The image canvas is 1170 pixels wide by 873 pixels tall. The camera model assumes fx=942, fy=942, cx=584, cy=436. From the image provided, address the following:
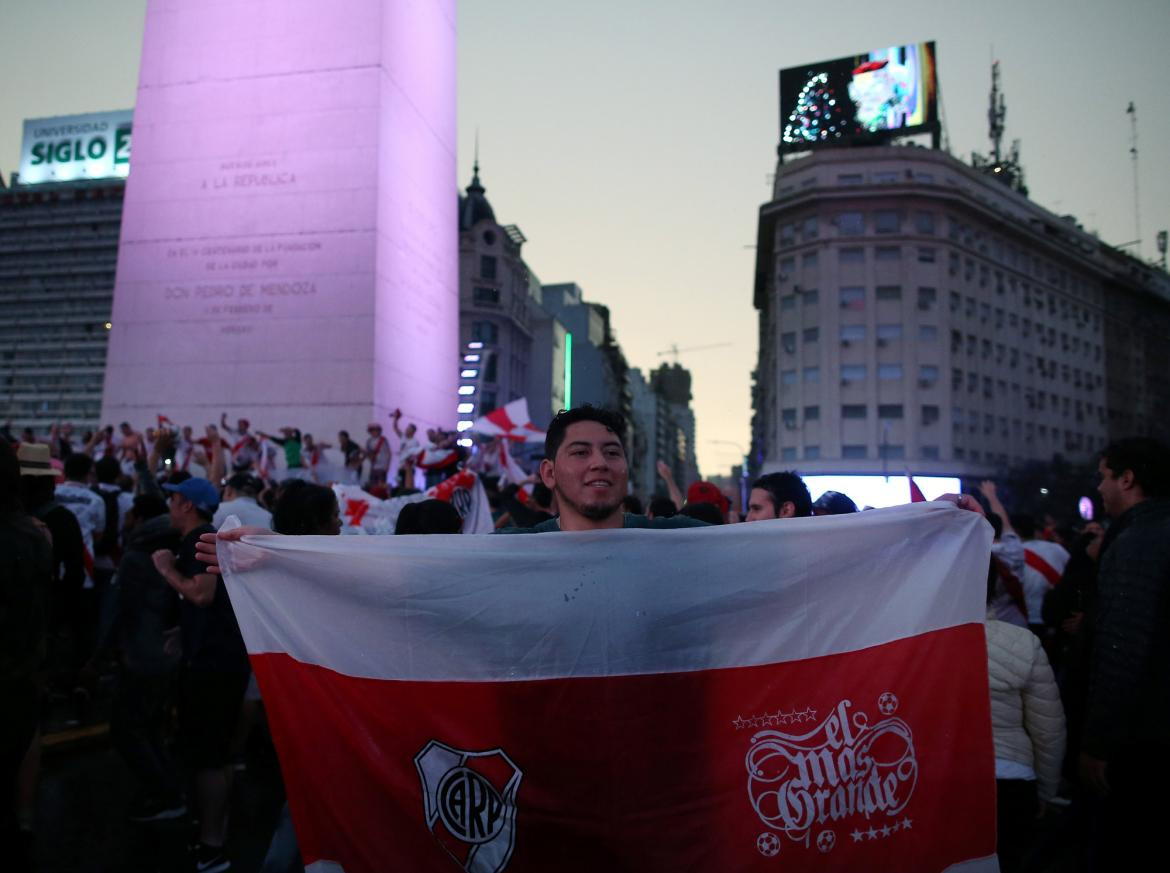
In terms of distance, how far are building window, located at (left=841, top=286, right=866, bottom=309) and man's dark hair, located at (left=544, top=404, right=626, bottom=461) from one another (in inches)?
2481

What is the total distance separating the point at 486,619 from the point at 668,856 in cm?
83

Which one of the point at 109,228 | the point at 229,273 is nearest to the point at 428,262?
the point at 229,273

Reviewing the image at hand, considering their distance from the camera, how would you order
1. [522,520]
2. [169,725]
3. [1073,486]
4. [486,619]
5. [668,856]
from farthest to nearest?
[1073,486]
[522,520]
[169,725]
[486,619]
[668,856]

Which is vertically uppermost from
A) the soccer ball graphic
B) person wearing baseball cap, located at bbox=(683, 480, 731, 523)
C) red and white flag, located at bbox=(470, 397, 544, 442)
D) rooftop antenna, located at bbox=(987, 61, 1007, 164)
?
rooftop antenna, located at bbox=(987, 61, 1007, 164)

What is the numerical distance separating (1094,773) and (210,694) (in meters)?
3.95

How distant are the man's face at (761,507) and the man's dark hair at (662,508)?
1461mm

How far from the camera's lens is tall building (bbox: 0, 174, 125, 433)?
8012cm

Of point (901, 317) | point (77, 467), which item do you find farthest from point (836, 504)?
point (901, 317)

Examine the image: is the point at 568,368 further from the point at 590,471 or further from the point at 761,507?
the point at 590,471

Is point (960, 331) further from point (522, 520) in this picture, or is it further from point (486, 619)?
point (486, 619)

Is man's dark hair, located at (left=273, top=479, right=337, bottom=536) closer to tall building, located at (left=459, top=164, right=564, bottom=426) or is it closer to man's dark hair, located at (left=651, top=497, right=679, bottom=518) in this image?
man's dark hair, located at (left=651, top=497, right=679, bottom=518)

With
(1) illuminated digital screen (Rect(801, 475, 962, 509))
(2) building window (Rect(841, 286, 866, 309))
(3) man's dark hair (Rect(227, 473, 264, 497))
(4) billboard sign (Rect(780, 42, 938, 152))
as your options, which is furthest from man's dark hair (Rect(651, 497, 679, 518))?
(4) billboard sign (Rect(780, 42, 938, 152))

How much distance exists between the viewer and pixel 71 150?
78.3 meters

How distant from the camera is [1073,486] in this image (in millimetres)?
59531
